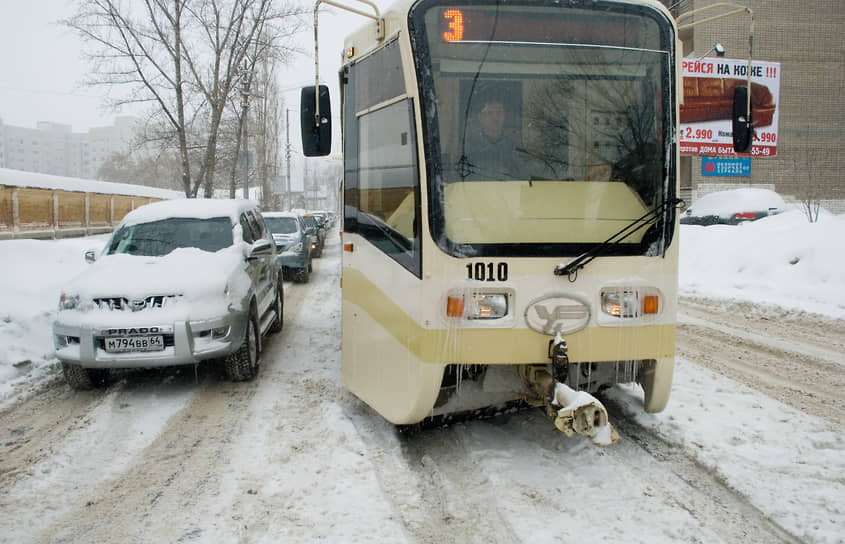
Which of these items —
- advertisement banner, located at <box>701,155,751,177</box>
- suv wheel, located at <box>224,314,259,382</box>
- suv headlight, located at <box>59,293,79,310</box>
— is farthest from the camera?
advertisement banner, located at <box>701,155,751,177</box>

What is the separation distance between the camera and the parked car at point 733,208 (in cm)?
2634

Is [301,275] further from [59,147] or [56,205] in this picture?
[59,147]

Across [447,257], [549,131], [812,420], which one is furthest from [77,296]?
[812,420]

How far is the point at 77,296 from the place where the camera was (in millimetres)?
6008

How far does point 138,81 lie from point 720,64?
21685 millimetres

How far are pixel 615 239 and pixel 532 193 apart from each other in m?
0.63

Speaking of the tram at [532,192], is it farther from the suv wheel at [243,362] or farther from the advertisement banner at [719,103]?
the advertisement banner at [719,103]

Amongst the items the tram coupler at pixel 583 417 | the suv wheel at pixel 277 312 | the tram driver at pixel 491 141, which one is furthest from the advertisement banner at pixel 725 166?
the tram coupler at pixel 583 417

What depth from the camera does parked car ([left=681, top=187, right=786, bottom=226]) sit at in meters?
26.3

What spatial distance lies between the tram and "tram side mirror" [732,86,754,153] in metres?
0.94

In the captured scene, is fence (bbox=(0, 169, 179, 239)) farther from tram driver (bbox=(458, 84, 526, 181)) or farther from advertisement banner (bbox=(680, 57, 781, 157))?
advertisement banner (bbox=(680, 57, 781, 157))

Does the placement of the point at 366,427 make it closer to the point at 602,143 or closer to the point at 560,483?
the point at 560,483

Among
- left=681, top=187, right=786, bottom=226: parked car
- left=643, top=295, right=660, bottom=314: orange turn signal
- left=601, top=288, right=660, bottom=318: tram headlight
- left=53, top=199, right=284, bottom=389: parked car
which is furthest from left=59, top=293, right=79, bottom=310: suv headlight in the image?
left=681, top=187, right=786, bottom=226: parked car

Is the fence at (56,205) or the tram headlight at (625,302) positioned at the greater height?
the fence at (56,205)
